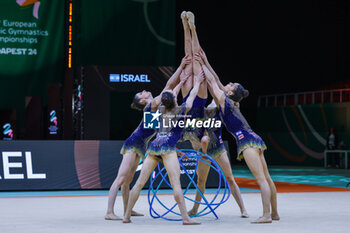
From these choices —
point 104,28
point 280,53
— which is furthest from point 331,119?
point 104,28

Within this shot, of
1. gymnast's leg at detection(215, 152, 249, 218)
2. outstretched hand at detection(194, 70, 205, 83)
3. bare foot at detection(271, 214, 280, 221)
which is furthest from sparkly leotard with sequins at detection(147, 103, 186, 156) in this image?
bare foot at detection(271, 214, 280, 221)

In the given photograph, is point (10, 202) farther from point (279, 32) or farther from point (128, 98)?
point (279, 32)

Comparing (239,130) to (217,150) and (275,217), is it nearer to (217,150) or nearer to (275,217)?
(217,150)

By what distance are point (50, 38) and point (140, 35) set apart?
9.54 ft

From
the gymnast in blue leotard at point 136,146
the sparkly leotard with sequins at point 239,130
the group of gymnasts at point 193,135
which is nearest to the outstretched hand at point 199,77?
the group of gymnasts at point 193,135

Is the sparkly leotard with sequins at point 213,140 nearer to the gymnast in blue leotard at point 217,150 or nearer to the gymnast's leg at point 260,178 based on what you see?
the gymnast in blue leotard at point 217,150

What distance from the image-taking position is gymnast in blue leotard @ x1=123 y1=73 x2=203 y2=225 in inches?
287

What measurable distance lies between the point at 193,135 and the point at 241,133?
664mm

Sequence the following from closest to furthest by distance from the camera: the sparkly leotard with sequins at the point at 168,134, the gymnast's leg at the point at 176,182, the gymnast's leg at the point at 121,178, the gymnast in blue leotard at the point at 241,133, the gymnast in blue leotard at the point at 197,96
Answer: the gymnast's leg at the point at 176,182
the sparkly leotard with sequins at the point at 168,134
the gymnast in blue leotard at the point at 241,133
the gymnast in blue leotard at the point at 197,96
the gymnast's leg at the point at 121,178

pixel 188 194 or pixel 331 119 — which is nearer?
pixel 188 194

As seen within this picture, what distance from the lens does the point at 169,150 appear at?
7402 mm

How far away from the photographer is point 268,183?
313 inches

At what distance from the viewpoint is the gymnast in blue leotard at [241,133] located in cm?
759

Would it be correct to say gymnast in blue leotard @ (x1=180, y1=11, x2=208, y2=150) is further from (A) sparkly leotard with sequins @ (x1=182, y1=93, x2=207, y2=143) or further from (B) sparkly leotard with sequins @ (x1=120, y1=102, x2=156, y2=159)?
(B) sparkly leotard with sequins @ (x1=120, y1=102, x2=156, y2=159)
